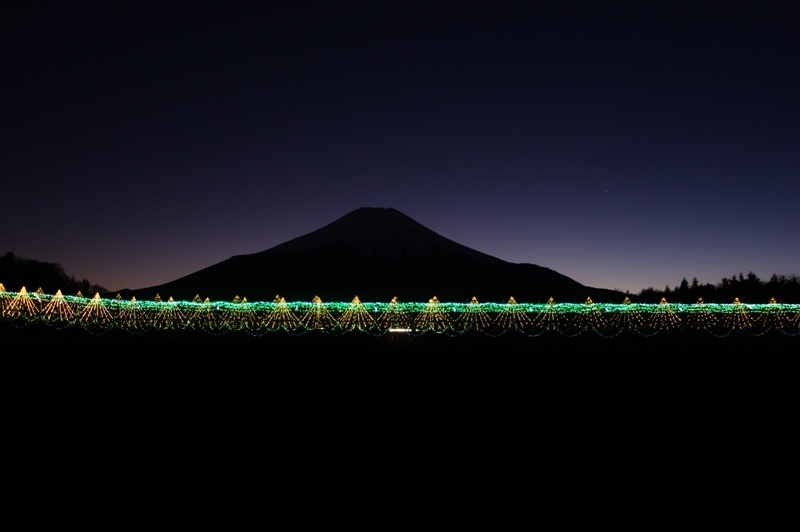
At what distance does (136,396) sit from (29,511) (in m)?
4.72

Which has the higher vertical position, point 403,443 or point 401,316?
point 401,316

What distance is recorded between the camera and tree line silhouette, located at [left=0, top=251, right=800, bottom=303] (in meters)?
63.1

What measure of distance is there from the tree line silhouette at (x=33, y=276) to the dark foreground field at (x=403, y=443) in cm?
6031

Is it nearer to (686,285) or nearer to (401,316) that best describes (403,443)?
(401,316)

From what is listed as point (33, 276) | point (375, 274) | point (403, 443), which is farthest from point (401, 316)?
point (375, 274)

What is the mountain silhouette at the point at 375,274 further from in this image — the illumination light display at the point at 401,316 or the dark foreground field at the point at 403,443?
the dark foreground field at the point at 403,443

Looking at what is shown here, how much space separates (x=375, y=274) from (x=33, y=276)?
5573 centimetres

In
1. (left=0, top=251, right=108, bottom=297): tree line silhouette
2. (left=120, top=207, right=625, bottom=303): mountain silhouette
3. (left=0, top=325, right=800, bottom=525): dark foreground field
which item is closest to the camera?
(left=0, top=325, right=800, bottom=525): dark foreground field

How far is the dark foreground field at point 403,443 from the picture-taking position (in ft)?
13.8

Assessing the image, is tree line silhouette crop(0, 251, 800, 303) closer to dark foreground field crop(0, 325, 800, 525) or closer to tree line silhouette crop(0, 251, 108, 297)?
tree line silhouette crop(0, 251, 108, 297)

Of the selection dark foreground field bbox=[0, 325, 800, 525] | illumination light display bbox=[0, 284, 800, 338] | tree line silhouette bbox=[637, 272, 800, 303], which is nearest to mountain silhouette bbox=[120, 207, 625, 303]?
tree line silhouette bbox=[637, 272, 800, 303]

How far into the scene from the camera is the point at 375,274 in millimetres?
105250

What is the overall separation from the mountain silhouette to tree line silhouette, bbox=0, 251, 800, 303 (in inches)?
551

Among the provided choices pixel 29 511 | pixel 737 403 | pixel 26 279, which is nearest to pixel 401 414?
pixel 29 511
